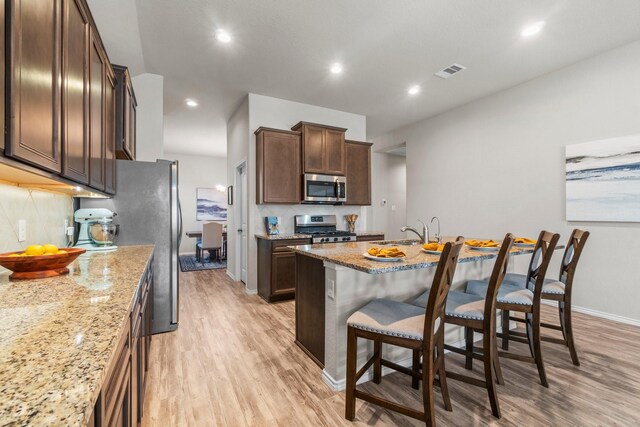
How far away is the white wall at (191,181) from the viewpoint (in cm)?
854

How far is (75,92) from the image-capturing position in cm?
147

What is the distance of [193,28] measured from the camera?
2.84 metres

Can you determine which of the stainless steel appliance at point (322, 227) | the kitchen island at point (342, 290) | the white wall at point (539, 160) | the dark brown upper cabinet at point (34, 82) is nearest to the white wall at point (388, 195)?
the white wall at point (539, 160)

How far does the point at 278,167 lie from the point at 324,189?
2.62ft

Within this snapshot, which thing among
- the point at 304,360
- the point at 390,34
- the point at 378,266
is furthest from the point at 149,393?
the point at 390,34

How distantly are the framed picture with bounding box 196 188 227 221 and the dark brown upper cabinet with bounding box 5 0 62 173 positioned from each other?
7890 mm

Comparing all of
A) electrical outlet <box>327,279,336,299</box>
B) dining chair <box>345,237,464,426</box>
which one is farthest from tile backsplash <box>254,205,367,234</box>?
dining chair <box>345,237,464,426</box>

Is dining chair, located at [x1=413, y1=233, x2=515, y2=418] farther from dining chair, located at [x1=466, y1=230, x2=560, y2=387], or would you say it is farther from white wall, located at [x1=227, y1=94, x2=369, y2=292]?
white wall, located at [x1=227, y1=94, x2=369, y2=292]

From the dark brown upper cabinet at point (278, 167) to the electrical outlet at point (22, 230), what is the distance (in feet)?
8.71

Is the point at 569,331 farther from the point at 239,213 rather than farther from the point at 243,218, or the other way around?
the point at 239,213

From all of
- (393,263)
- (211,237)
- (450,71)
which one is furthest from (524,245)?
(211,237)

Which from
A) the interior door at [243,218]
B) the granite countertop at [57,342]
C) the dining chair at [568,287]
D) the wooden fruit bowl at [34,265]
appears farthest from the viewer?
the interior door at [243,218]

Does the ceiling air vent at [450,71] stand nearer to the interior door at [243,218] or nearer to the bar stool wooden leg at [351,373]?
the interior door at [243,218]

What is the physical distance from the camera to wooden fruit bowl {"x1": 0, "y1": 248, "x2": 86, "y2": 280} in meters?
1.25
